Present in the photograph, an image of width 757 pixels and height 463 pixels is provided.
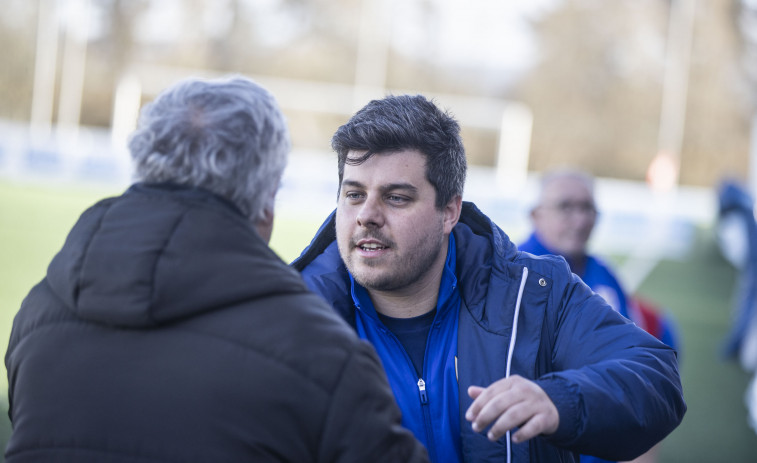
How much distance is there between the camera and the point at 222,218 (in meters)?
1.63

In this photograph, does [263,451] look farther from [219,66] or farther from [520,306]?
[219,66]

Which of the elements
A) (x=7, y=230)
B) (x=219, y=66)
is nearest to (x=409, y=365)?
(x=7, y=230)

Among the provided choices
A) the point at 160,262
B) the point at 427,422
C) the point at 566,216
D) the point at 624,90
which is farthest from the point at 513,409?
the point at 624,90

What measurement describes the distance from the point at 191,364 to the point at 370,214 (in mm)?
1116

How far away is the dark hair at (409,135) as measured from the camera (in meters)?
2.58

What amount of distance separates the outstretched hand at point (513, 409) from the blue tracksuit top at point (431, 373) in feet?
1.27

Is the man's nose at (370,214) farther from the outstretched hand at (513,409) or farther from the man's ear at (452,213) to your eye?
the outstretched hand at (513,409)

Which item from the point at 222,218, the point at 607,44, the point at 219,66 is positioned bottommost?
the point at 222,218

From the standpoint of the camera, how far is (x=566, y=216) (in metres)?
5.01

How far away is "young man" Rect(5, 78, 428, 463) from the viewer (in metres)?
1.51

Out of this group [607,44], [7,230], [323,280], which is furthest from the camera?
[607,44]

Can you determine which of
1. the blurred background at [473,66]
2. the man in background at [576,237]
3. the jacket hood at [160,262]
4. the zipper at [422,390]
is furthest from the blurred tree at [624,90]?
the jacket hood at [160,262]

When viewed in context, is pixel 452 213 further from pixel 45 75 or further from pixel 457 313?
pixel 45 75

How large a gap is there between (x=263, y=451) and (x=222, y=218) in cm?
43
